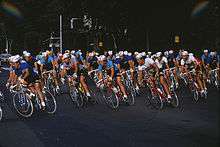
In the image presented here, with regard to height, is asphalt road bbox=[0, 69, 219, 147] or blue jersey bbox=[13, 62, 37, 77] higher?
blue jersey bbox=[13, 62, 37, 77]

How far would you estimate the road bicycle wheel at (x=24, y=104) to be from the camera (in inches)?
530

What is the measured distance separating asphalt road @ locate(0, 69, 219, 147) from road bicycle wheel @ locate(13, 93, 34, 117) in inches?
9.4

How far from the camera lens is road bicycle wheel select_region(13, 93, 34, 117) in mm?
13453

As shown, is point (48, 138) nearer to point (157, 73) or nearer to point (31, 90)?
point (31, 90)

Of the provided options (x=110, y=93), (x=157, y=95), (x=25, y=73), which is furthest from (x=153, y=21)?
(x=25, y=73)

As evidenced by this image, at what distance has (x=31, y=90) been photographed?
13.7m

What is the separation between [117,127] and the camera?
11.2 m

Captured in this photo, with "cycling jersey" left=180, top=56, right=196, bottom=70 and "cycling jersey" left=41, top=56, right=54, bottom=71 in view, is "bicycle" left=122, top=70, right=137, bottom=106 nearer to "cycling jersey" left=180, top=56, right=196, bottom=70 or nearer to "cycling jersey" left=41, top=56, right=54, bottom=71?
"cycling jersey" left=180, top=56, right=196, bottom=70

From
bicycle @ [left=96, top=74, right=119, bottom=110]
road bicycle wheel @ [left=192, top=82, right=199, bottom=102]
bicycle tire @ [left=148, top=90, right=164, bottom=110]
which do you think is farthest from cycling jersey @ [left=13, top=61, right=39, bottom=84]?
road bicycle wheel @ [left=192, top=82, right=199, bottom=102]

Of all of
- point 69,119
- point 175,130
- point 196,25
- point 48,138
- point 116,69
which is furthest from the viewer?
point 196,25

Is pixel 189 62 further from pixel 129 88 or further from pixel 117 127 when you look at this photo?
pixel 117 127

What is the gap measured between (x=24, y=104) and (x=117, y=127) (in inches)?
139

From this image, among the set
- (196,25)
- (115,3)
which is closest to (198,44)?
(196,25)

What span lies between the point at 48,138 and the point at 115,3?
32.1 m
